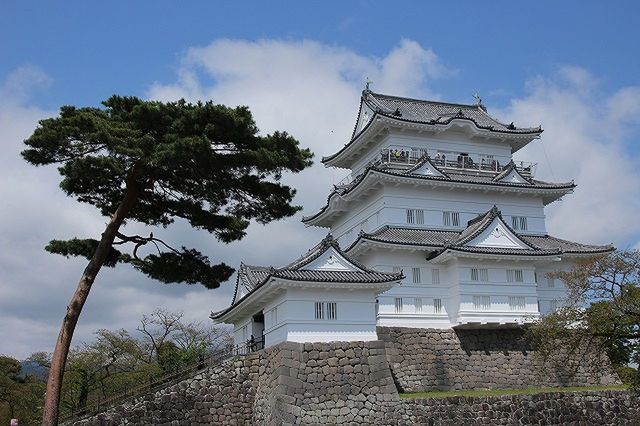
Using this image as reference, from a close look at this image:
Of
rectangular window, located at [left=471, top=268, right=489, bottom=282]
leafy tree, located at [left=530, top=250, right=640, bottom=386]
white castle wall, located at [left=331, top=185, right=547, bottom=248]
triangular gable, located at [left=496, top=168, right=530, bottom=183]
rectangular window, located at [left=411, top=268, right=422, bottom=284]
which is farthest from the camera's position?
triangular gable, located at [left=496, top=168, right=530, bottom=183]

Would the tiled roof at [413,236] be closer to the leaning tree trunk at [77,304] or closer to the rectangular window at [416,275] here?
the rectangular window at [416,275]

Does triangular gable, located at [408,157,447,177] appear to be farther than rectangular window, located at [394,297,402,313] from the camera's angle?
Yes

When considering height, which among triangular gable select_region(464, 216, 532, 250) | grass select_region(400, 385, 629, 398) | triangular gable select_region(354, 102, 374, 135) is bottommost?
grass select_region(400, 385, 629, 398)

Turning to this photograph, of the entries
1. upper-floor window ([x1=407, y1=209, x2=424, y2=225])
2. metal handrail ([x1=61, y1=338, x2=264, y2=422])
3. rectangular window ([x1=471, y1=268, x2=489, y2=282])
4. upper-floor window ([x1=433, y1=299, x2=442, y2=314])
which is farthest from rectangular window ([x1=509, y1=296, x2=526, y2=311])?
metal handrail ([x1=61, y1=338, x2=264, y2=422])

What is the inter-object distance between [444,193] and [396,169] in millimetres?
2276

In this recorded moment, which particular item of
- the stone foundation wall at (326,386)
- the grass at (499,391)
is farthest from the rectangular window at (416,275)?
the stone foundation wall at (326,386)

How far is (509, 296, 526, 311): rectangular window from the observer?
23797 millimetres

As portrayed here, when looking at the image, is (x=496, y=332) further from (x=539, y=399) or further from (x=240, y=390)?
(x=240, y=390)

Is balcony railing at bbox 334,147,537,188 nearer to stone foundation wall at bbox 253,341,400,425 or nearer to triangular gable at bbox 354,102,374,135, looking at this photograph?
triangular gable at bbox 354,102,374,135

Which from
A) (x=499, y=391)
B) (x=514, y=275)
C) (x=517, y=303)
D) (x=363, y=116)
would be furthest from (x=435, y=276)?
(x=363, y=116)

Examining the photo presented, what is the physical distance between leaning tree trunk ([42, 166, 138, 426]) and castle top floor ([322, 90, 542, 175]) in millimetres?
12318

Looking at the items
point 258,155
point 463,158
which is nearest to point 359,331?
point 258,155

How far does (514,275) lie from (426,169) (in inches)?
218

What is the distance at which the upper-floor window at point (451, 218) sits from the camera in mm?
26312
